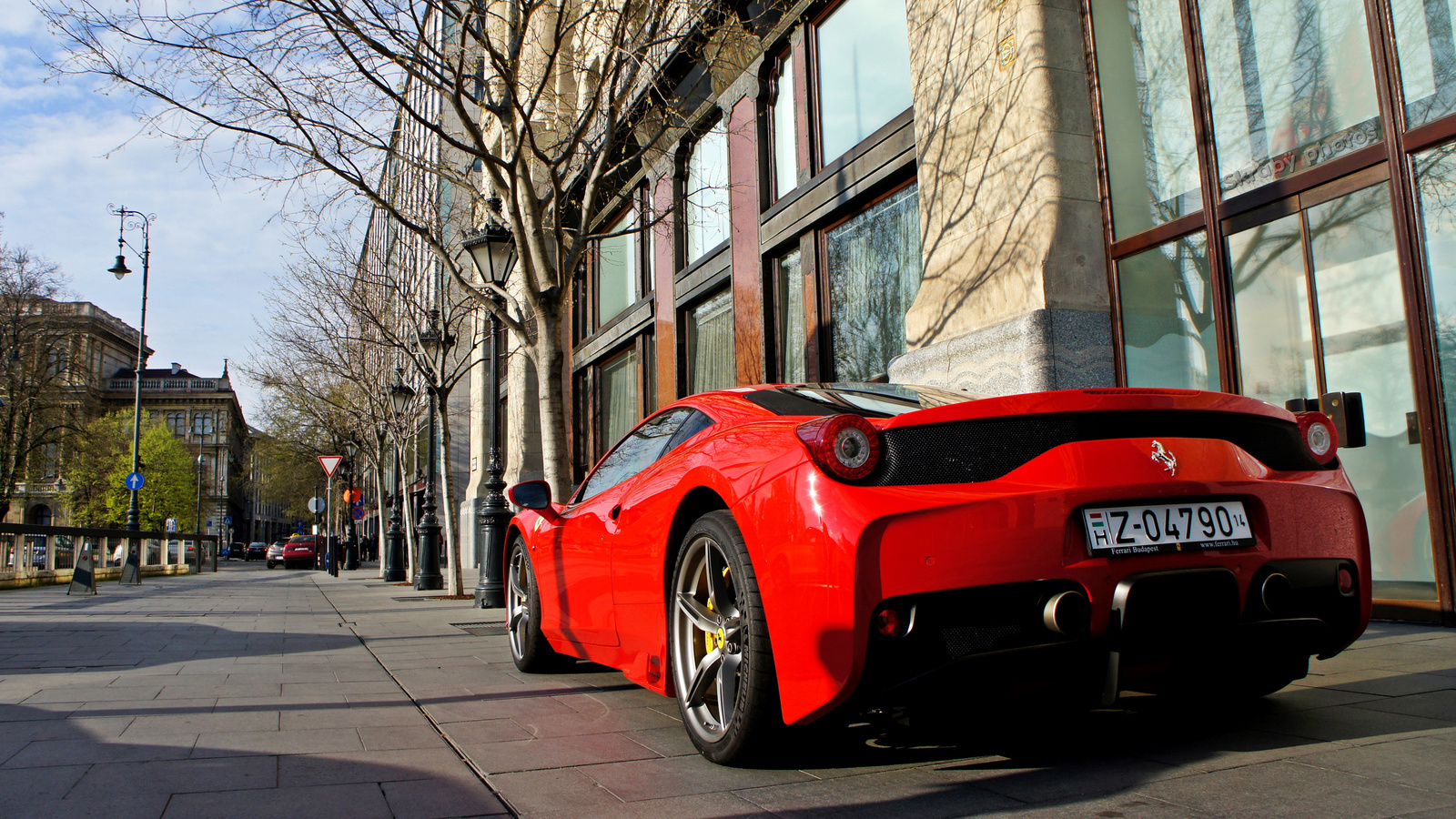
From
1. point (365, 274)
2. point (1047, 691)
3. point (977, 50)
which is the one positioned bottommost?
point (1047, 691)

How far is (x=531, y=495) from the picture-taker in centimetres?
479

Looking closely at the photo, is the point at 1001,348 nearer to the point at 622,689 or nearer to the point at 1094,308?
the point at 1094,308

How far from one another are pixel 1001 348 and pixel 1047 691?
5.25 m

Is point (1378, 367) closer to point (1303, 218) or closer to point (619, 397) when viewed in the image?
point (1303, 218)

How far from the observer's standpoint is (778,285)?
12094 mm

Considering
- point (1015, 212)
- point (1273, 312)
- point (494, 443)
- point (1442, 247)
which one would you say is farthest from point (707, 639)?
point (494, 443)

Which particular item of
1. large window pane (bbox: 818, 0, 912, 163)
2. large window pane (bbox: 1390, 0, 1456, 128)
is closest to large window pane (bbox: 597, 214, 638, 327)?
large window pane (bbox: 818, 0, 912, 163)

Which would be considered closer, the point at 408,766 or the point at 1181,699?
the point at 408,766

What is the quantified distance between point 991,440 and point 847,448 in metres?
0.41

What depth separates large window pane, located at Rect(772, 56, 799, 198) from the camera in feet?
39.7

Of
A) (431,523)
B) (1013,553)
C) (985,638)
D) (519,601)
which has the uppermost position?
(431,523)

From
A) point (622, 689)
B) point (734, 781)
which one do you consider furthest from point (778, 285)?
point (734, 781)

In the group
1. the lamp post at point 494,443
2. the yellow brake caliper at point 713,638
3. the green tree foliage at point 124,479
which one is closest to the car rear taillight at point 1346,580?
the yellow brake caliper at point 713,638

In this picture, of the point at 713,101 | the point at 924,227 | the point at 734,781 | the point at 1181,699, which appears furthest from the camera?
the point at 713,101
